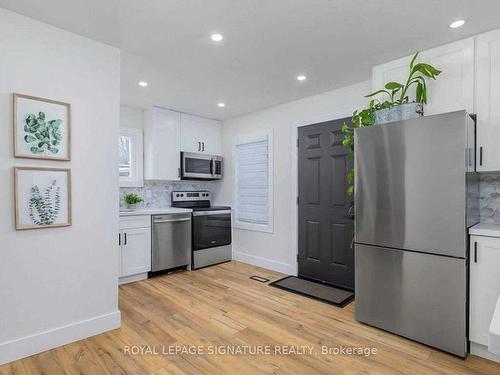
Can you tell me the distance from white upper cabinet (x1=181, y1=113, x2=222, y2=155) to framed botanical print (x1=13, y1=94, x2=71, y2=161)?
7.65ft

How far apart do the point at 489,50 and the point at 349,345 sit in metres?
2.48

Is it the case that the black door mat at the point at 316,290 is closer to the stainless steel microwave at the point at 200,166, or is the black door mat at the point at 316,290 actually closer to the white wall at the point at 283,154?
the white wall at the point at 283,154

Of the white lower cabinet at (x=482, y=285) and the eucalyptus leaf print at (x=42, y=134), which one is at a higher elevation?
the eucalyptus leaf print at (x=42, y=134)

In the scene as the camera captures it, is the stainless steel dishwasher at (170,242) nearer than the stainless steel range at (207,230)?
Yes

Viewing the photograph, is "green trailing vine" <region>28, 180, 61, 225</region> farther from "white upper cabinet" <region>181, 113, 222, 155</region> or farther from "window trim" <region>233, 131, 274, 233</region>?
"window trim" <region>233, 131, 274, 233</region>

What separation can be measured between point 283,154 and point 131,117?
2.31m

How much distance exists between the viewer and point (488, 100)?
2.15m

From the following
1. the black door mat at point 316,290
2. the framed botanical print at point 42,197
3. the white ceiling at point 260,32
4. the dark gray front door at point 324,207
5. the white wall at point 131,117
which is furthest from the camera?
the white wall at point 131,117

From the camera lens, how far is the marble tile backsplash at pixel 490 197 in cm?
236

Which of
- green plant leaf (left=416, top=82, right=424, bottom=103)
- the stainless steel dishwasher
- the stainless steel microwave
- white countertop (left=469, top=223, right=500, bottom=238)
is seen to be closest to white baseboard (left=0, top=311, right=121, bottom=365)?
the stainless steel dishwasher

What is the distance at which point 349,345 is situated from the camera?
2189 millimetres

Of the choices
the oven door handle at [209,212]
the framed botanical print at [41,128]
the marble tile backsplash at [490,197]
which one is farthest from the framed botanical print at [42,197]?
the marble tile backsplash at [490,197]

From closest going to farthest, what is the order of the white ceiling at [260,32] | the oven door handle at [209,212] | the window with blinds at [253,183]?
the white ceiling at [260,32] → the oven door handle at [209,212] → the window with blinds at [253,183]

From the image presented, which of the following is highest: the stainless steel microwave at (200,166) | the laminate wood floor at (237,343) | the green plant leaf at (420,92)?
the green plant leaf at (420,92)
